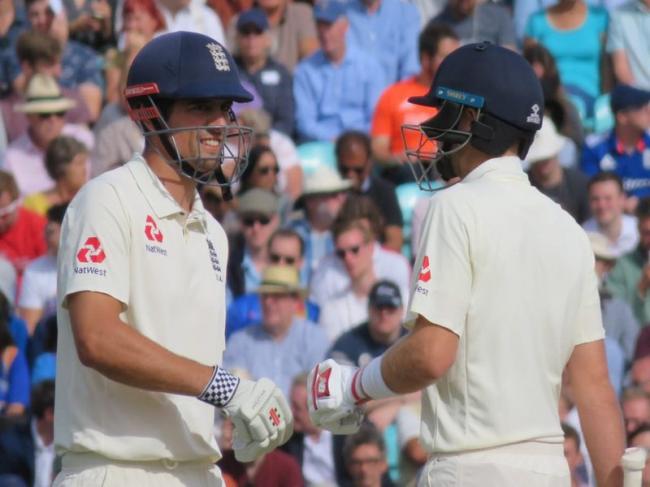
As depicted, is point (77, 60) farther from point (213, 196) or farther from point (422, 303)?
point (422, 303)

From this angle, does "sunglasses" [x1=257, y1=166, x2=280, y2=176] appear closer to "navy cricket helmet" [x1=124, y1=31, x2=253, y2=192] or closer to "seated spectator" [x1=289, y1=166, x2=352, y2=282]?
"seated spectator" [x1=289, y1=166, x2=352, y2=282]

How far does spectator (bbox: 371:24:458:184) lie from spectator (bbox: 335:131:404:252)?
0.66ft

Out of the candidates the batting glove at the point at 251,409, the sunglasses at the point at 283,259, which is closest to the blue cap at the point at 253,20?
the sunglasses at the point at 283,259

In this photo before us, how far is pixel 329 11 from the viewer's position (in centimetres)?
1366

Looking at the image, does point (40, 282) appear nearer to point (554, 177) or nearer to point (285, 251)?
point (285, 251)

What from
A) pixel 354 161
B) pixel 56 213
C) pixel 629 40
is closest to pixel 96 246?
pixel 56 213

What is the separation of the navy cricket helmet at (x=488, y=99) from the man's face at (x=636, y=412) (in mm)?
4432

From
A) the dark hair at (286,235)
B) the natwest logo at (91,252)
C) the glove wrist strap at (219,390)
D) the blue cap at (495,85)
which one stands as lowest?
the dark hair at (286,235)

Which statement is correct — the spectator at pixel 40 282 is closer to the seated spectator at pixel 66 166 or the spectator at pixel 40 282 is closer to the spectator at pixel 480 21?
the seated spectator at pixel 66 166

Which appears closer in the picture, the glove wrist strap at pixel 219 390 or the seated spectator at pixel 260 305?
the glove wrist strap at pixel 219 390

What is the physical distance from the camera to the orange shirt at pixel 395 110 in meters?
12.6

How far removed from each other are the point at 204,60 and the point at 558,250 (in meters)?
1.32

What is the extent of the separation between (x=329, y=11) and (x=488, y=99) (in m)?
8.57

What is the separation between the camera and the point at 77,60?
46.5 ft
